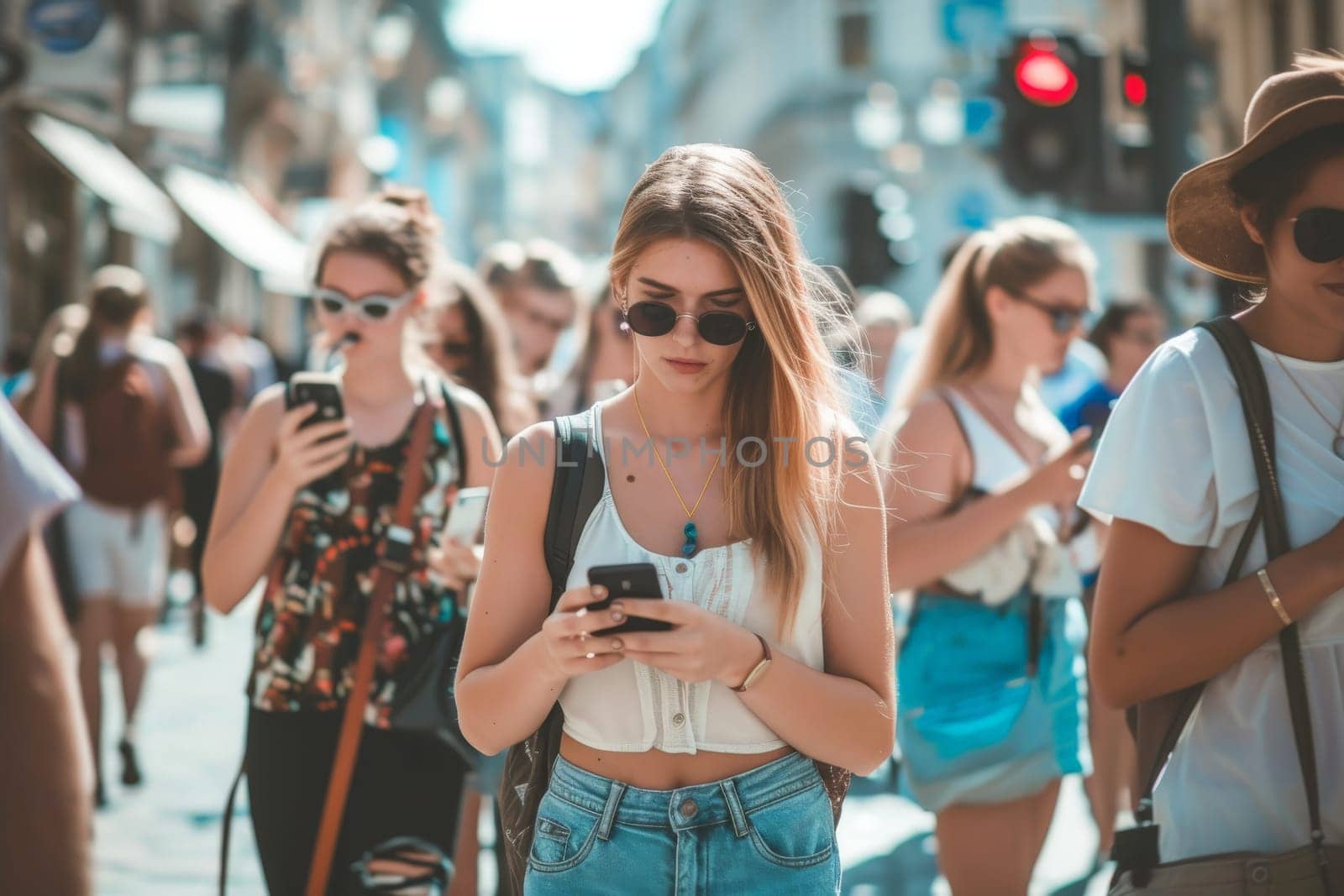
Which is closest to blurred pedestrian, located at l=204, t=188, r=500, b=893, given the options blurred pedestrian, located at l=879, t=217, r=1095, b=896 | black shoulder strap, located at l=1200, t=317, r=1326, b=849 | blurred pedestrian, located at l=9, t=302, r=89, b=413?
blurred pedestrian, located at l=879, t=217, r=1095, b=896

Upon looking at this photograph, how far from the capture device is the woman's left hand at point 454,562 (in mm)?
3756

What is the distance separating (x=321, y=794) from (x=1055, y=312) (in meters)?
2.40

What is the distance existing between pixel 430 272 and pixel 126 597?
4.16 metres

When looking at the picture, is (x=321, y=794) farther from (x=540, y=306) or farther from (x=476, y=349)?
(x=540, y=306)

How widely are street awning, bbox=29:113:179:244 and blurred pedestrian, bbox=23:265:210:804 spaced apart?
389 inches

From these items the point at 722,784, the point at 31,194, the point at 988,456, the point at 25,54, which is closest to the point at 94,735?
the point at 988,456

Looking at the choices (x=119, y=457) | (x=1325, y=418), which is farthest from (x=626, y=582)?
(x=119, y=457)

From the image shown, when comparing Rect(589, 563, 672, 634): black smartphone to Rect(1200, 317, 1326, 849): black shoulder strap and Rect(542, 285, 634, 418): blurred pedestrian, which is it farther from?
Rect(542, 285, 634, 418): blurred pedestrian

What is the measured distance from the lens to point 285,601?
3.79 m

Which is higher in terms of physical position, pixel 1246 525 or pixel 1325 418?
pixel 1325 418

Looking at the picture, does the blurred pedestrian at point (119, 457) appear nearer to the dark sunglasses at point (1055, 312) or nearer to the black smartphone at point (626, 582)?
the dark sunglasses at point (1055, 312)

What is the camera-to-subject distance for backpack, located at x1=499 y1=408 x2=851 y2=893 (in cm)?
250

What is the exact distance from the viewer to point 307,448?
3.74 meters

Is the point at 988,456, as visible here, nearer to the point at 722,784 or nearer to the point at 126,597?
the point at 722,784
